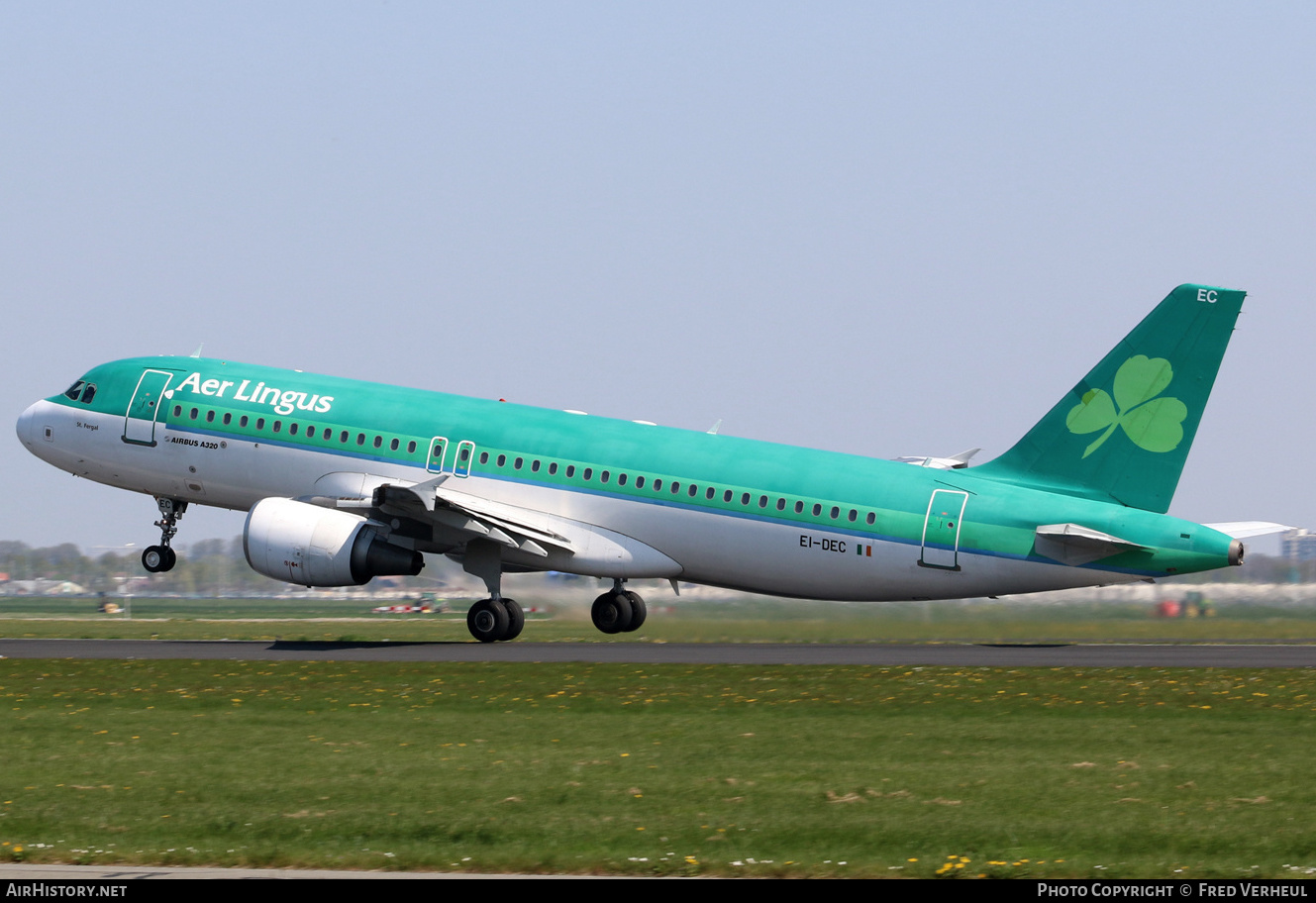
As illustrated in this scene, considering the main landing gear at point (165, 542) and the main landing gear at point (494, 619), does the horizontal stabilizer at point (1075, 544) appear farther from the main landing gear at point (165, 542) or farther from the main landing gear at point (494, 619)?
the main landing gear at point (165, 542)

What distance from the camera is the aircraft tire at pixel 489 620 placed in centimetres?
4050

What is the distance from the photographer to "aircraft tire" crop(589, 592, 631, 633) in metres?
42.8

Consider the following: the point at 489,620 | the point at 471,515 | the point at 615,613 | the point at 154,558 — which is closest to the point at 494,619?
the point at 489,620

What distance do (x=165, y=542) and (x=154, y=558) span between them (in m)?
0.57

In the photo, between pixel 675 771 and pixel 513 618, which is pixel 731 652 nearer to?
pixel 513 618

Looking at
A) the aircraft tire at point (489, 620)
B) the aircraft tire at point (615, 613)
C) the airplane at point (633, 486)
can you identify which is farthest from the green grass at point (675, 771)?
the aircraft tire at point (615, 613)

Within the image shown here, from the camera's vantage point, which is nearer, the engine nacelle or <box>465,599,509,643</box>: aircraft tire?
the engine nacelle

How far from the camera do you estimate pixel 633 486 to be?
40562 millimetres

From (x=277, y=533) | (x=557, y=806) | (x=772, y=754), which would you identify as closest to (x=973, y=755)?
(x=772, y=754)

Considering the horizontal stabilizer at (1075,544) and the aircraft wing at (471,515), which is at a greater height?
the horizontal stabilizer at (1075,544)

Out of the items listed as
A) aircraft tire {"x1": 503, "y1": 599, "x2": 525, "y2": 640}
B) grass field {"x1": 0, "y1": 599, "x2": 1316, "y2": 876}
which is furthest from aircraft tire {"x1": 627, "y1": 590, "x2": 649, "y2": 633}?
grass field {"x1": 0, "y1": 599, "x2": 1316, "y2": 876}

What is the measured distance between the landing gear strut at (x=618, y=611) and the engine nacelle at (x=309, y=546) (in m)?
7.24

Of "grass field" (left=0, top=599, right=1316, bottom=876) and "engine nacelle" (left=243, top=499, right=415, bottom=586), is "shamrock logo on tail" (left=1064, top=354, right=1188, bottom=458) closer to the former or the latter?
"grass field" (left=0, top=599, right=1316, bottom=876)

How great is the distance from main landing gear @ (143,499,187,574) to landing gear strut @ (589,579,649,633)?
12.3 meters
